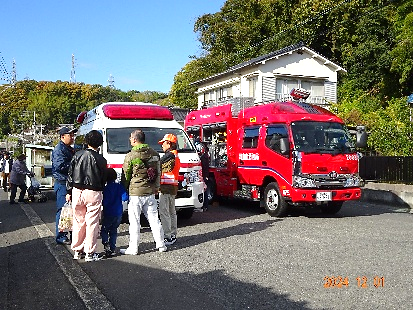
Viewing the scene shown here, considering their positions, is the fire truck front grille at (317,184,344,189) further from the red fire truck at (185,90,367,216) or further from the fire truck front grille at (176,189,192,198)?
the fire truck front grille at (176,189,192,198)

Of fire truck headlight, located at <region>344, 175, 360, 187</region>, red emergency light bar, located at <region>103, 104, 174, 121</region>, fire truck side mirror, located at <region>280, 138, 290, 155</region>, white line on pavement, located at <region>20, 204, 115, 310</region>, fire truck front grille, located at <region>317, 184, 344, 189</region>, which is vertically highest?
red emergency light bar, located at <region>103, 104, 174, 121</region>

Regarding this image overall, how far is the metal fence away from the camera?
51.0ft

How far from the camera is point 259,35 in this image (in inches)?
1784

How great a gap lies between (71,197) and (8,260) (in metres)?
1.33

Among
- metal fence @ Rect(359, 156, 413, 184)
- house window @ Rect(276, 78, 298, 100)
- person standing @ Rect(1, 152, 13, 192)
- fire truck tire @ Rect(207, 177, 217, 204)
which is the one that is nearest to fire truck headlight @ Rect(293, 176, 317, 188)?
fire truck tire @ Rect(207, 177, 217, 204)

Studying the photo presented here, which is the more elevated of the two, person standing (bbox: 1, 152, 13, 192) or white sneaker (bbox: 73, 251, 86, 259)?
person standing (bbox: 1, 152, 13, 192)

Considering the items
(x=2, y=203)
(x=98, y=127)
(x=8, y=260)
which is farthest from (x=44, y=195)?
(x=8, y=260)

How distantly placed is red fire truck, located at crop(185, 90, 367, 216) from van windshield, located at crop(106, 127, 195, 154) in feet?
7.48

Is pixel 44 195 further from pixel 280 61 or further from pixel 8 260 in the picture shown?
pixel 280 61

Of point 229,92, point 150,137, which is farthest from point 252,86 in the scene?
point 150,137

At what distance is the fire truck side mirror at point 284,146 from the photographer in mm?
10627

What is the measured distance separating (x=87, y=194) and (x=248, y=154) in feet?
20.6

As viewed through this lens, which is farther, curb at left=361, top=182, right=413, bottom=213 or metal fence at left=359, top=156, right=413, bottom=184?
metal fence at left=359, top=156, right=413, bottom=184

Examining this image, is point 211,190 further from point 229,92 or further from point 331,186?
point 229,92
